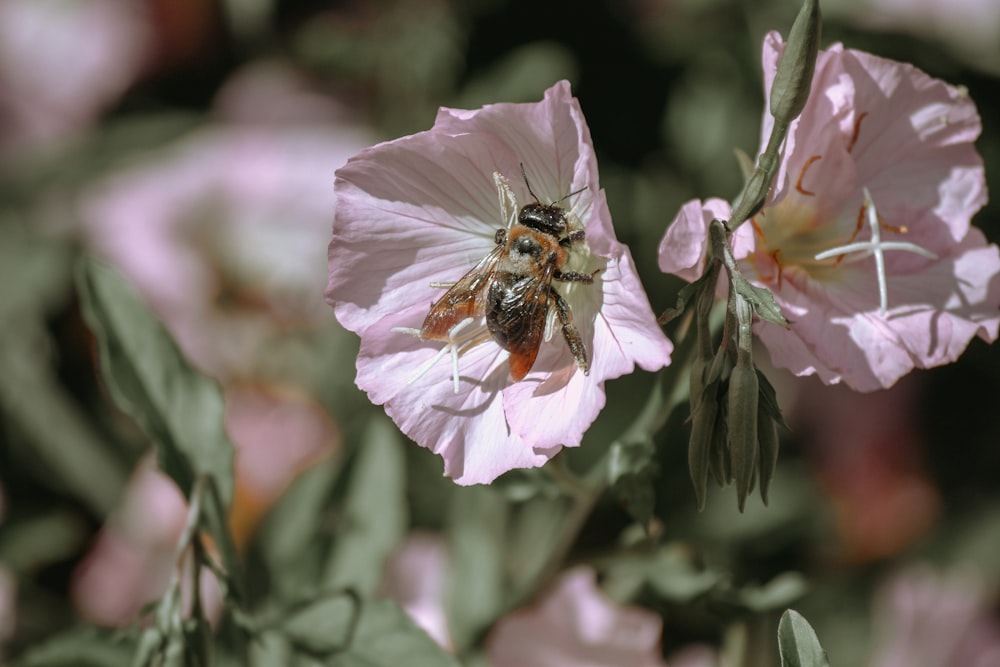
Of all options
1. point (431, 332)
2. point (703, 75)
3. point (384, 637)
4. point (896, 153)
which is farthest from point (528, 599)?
point (703, 75)

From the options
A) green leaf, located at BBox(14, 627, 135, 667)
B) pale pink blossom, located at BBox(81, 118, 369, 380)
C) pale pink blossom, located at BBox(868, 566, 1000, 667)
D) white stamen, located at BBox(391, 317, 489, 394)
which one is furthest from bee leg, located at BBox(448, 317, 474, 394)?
pale pink blossom, located at BBox(868, 566, 1000, 667)

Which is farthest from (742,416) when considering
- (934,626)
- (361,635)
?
(934,626)

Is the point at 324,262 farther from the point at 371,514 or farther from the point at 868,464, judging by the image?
the point at 868,464

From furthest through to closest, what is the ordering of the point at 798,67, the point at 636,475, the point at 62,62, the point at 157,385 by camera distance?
the point at 62,62, the point at 157,385, the point at 636,475, the point at 798,67

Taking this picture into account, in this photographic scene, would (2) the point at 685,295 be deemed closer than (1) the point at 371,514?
Yes

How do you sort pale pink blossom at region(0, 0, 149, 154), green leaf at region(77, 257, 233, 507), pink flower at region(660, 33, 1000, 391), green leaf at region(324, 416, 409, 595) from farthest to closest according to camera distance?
pale pink blossom at region(0, 0, 149, 154)
green leaf at region(324, 416, 409, 595)
green leaf at region(77, 257, 233, 507)
pink flower at region(660, 33, 1000, 391)

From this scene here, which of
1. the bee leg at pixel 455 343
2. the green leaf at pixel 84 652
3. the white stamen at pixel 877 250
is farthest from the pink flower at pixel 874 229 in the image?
the green leaf at pixel 84 652

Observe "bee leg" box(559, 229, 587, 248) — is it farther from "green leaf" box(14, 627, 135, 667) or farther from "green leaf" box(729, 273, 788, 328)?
"green leaf" box(14, 627, 135, 667)

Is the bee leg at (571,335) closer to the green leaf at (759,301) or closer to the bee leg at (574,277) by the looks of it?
the bee leg at (574,277)
